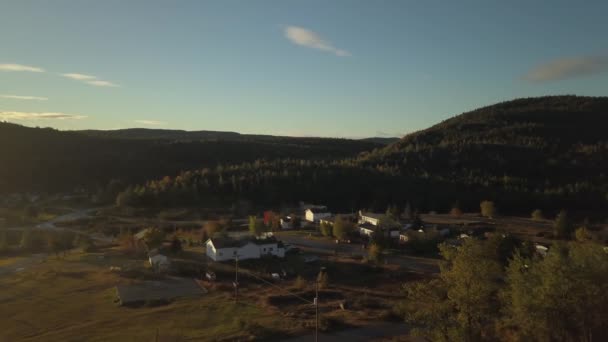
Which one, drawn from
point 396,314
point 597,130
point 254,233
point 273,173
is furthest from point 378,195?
point 597,130

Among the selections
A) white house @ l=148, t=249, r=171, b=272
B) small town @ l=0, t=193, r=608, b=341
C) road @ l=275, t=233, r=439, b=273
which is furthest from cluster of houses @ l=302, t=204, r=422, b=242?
white house @ l=148, t=249, r=171, b=272

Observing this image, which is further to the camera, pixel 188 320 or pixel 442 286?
pixel 188 320

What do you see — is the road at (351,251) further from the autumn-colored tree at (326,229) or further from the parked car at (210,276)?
the parked car at (210,276)

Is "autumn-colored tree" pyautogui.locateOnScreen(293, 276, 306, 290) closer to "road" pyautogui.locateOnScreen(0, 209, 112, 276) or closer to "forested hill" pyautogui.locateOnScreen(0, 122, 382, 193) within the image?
"road" pyautogui.locateOnScreen(0, 209, 112, 276)

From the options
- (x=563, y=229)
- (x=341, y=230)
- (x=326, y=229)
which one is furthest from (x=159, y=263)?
(x=563, y=229)

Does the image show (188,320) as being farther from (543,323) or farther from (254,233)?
(254,233)

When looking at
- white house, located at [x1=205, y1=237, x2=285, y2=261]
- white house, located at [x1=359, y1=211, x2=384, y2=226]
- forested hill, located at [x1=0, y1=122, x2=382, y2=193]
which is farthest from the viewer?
forested hill, located at [x1=0, y1=122, x2=382, y2=193]
